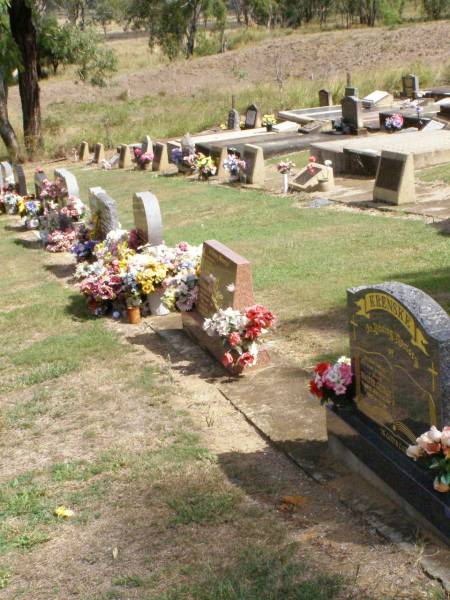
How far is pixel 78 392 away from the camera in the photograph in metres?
8.25

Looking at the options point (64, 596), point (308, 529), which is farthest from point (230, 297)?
point (64, 596)

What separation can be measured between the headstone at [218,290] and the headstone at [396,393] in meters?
2.17

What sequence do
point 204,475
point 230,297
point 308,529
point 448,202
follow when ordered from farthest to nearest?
point 448,202 < point 230,297 < point 204,475 < point 308,529

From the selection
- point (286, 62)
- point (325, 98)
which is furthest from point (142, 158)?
point (286, 62)

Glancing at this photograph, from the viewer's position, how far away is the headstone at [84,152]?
29.5 meters

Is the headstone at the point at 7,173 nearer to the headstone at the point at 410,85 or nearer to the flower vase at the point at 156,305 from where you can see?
the flower vase at the point at 156,305

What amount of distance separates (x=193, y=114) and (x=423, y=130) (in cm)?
1273

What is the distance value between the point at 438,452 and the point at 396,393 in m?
0.68

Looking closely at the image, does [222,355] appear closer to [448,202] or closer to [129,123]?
[448,202]

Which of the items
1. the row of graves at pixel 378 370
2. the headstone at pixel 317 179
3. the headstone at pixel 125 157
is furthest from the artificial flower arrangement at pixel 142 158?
the row of graves at pixel 378 370

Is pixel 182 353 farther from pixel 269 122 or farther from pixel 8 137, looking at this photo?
pixel 8 137

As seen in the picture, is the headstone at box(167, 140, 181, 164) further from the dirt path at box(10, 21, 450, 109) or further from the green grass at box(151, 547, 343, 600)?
the dirt path at box(10, 21, 450, 109)

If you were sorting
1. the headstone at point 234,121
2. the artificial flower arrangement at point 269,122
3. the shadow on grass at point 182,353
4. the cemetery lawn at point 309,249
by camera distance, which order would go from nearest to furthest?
1. the shadow on grass at point 182,353
2. the cemetery lawn at point 309,249
3. the artificial flower arrangement at point 269,122
4. the headstone at point 234,121

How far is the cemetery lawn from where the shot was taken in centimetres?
935
